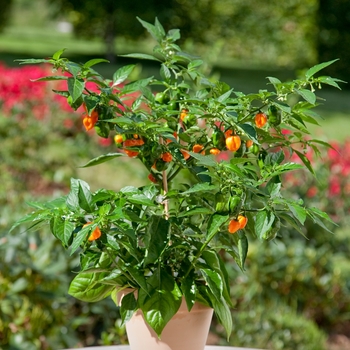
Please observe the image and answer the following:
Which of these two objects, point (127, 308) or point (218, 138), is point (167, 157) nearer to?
point (218, 138)

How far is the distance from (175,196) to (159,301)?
17 cm

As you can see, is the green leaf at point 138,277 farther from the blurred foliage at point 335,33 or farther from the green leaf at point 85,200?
the blurred foliage at point 335,33

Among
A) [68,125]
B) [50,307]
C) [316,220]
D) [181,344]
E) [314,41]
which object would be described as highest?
[316,220]

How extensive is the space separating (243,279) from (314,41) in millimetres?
8941

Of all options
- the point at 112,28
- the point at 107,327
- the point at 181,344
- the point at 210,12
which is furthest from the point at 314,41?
the point at 181,344

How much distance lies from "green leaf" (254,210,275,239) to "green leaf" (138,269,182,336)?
20 cm

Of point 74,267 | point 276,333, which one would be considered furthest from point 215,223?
point 276,333

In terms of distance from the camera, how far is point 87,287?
1170 millimetres

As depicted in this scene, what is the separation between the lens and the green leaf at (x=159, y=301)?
109 centimetres

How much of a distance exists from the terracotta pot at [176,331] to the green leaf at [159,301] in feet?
0.15

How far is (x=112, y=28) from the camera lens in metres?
12.9

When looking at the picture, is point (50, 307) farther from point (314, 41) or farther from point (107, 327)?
point (314, 41)

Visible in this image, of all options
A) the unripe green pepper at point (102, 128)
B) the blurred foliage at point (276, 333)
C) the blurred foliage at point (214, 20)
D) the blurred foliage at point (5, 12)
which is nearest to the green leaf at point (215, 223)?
the unripe green pepper at point (102, 128)

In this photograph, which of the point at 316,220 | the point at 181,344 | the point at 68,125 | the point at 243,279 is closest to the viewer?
the point at 316,220
